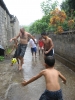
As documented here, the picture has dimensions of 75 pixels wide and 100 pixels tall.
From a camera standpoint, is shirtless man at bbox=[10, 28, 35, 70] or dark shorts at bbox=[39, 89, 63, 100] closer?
dark shorts at bbox=[39, 89, 63, 100]

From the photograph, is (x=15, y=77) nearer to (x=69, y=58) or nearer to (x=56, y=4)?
(x=69, y=58)

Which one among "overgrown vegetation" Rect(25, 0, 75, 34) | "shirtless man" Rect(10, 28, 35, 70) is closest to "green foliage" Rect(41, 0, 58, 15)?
"overgrown vegetation" Rect(25, 0, 75, 34)

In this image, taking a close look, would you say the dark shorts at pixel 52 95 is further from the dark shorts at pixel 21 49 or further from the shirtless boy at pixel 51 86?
the dark shorts at pixel 21 49

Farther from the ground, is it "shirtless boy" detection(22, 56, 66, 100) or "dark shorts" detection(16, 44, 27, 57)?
"shirtless boy" detection(22, 56, 66, 100)

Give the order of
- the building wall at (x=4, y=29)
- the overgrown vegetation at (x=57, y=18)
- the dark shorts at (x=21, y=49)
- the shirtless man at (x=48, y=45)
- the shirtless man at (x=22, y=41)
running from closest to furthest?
the shirtless man at (x=48, y=45), the shirtless man at (x=22, y=41), the dark shorts at (x=21, y=49), the overgrown vegetation at (x=57, y=18), the building wall at (x=4, y=29)

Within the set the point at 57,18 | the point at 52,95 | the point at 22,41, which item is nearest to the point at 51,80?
the point at 52,95

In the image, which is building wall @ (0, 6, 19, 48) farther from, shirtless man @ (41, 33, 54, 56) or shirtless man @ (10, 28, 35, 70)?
shirtless man @ (41, 33, 54, 56)

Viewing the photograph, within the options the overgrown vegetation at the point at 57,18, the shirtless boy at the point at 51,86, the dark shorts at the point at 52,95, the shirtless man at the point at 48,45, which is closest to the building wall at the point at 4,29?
the overgrown vegetation at the point at 57,18

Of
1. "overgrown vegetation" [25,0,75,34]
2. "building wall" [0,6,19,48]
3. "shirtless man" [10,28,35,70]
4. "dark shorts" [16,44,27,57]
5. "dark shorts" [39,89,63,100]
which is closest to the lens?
"dark shorts" [39,89,63,100]

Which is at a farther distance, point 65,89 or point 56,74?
point 65,89

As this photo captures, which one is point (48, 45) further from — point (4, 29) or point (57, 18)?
point (4, 29)

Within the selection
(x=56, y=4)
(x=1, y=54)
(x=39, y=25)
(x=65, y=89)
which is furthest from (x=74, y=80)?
(x=56, y=4)

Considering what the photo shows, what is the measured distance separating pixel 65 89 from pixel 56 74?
108 inches

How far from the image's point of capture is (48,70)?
3.65 meters
